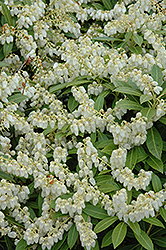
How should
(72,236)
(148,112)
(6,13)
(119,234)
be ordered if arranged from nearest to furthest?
1. (119,234)
2. (72,236)
3. (148,112)
4. (6,13)

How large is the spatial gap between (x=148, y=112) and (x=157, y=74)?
0.47 meters

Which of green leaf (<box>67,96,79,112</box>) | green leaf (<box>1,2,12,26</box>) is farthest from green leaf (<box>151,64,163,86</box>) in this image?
green leaf (<box>1,2,12,26</box>)

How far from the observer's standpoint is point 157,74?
3.30 metres

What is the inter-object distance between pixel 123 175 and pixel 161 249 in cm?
93

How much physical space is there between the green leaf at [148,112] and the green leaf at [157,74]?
343 mm

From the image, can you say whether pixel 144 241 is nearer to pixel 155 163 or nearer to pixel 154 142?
pixel 155 163

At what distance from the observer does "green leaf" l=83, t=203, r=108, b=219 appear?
2.82 metres

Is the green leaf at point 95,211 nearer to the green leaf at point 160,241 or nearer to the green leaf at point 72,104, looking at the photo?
the green leaf at point 160,241

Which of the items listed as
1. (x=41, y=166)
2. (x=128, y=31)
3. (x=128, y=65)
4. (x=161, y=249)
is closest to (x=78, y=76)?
(x=128, y=65)

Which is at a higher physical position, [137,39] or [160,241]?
[137,39]

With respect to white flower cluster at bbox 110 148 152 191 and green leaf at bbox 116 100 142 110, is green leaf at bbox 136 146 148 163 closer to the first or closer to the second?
white flower cluster at bbox 110 148 152 191

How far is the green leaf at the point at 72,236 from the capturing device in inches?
109

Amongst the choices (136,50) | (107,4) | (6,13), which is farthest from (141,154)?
(107,4)

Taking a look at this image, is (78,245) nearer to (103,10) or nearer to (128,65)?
(128,65)
